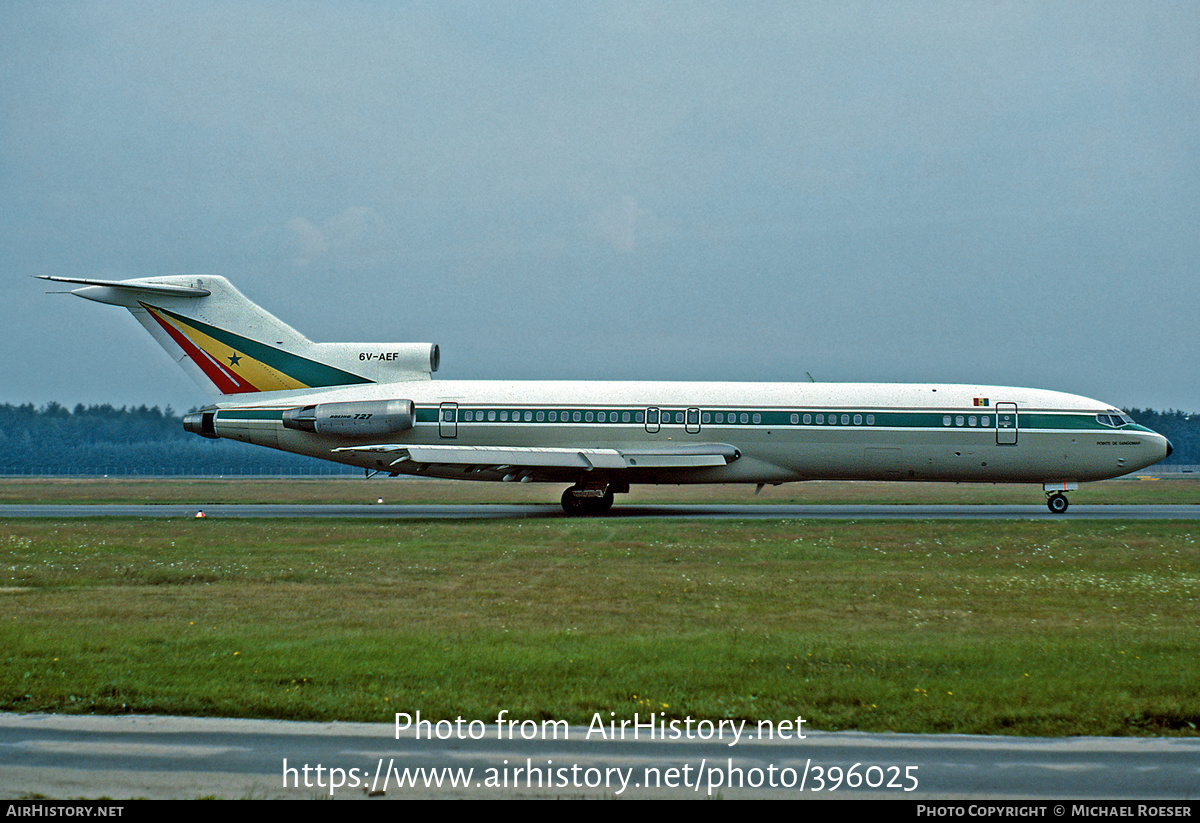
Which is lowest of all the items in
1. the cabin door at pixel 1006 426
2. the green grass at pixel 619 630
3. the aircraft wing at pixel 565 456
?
the green grass at pixel 619 630

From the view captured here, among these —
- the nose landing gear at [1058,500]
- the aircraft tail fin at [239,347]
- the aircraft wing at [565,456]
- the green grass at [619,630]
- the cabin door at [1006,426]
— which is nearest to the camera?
the green grass at [619,630]

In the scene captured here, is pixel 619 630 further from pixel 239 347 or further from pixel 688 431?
pixel 239 347

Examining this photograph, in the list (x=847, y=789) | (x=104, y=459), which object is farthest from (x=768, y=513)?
(x=104, y=459)

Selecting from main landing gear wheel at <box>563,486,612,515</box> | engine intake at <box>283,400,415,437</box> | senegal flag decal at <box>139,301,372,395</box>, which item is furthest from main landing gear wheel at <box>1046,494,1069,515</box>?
senegal flag decal at <box>139,301,372,395</box>

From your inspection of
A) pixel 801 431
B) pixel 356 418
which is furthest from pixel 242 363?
pixel 801 431

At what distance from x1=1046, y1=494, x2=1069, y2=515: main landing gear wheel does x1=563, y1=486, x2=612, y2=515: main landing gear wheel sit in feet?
47.9

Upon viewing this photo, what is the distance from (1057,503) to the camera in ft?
102

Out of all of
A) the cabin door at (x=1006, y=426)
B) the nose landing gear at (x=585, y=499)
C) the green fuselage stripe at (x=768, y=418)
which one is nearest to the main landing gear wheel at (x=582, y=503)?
the nose landing gear at (x=585, y=499)

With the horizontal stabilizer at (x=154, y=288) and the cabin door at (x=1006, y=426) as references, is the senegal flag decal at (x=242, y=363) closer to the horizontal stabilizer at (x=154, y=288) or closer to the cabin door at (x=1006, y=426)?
the horizontal stabilizer at (x=154, y=288)

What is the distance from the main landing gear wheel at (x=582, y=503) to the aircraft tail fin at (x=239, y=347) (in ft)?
20.9

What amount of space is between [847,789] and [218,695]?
5.39 m

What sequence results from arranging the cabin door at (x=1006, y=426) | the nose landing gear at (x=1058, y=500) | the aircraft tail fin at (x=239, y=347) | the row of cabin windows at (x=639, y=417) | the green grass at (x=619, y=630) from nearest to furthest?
the green grass at (x=619, y=630)
the cabin door at (x=1006, y=426)
the row of cabin windows at (x=639, y=417)
the nose landing gear at (x=1058, y=500)
the aircraft tail fin at (x=239, y=347)

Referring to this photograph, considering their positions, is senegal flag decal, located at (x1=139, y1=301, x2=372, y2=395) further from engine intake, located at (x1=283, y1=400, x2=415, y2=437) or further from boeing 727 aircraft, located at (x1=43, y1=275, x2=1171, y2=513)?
engine intake, located at (x1=283, y1=400, x2=415, y2=437)

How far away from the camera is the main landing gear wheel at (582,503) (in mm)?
30484
